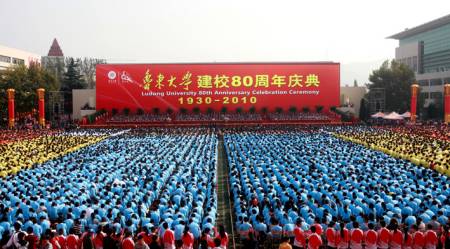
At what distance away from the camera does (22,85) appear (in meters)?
45.6

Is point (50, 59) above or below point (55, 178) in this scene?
above

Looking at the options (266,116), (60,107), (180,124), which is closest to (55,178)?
(180,124)

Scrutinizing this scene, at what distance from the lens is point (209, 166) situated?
18469 millimetres

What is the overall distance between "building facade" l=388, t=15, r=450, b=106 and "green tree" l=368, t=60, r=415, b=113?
167 inches

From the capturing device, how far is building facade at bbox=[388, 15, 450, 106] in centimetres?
5175

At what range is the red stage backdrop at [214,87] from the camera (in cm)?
4488

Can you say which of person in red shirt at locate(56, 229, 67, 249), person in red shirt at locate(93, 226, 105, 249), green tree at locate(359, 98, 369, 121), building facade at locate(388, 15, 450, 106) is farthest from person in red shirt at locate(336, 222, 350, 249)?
building facade at locate(388, 15, 450, 106)

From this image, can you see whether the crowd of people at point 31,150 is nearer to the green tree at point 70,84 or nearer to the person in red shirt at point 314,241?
the person in red shirt at point 314,241

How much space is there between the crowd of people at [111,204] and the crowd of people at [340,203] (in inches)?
45.6

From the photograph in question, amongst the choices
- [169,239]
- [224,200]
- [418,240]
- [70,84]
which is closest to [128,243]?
[169,239]

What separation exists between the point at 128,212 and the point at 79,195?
94.8 inches

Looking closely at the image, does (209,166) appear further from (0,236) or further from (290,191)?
(0,236)

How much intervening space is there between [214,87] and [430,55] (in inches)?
1075

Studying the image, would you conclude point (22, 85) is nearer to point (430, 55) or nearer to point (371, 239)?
point (371, 239)
